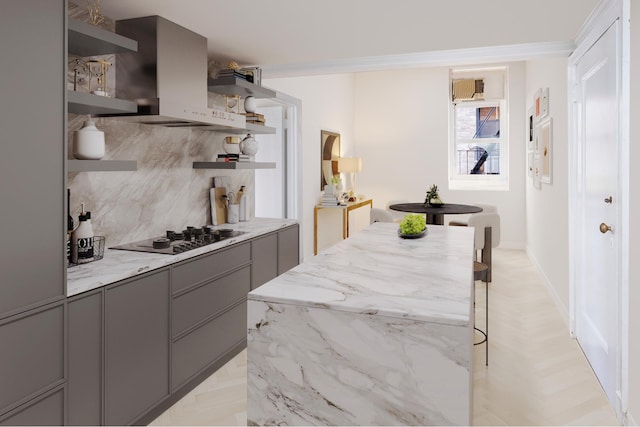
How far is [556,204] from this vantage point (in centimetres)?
435

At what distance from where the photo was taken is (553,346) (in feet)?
11.0

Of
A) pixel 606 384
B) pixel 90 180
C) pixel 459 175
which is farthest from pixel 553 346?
pixel 459 175

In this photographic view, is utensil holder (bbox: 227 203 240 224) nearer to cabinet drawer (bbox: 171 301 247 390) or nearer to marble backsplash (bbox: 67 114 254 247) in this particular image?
marble backsplash (bbox: 67 114 254 247)

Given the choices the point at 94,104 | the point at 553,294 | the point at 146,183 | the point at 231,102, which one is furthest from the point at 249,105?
the point at 553,294

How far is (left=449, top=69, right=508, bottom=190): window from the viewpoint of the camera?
24.7 feet

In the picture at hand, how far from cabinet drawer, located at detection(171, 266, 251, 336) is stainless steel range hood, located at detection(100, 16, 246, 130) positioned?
106 cm

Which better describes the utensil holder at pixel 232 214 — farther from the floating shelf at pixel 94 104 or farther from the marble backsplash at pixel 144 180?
the floating shelf at pixel 94 104

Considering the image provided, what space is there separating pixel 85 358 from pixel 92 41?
5.04 ft

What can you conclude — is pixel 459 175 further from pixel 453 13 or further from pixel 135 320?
pixel 135 320

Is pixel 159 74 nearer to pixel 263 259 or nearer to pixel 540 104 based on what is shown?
pixel 263 259

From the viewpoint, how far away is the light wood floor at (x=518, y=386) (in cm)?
239

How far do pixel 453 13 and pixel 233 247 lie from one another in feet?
6.88

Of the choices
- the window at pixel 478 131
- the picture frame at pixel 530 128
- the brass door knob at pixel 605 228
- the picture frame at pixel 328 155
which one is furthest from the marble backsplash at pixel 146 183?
the window at pixel 478 131

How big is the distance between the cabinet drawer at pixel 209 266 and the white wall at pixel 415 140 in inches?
194
